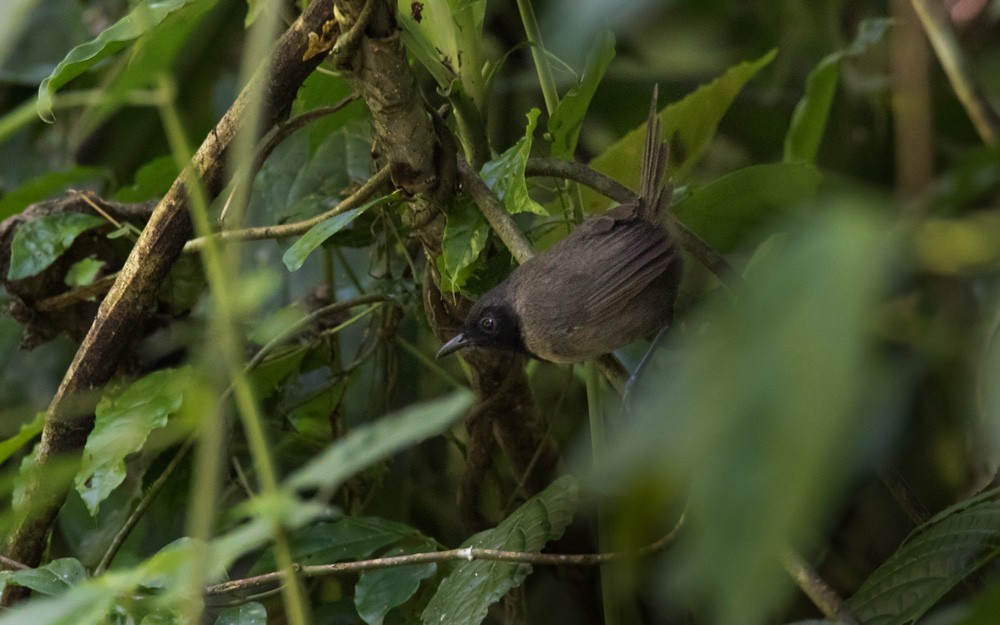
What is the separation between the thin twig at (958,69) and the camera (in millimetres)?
2016

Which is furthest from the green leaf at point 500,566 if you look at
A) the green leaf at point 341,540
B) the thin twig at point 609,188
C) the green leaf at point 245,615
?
the thin twig at point 609,188

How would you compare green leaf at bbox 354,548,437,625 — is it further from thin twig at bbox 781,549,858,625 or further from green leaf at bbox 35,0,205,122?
green leaf at bbox 35,0,205,122

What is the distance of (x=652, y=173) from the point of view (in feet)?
8.47

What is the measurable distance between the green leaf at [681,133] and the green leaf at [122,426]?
1216 mm

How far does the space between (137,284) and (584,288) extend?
3.46 ft

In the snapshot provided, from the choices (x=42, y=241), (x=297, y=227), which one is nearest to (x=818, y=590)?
(x=297, y=227)

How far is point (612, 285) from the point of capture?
2.58m

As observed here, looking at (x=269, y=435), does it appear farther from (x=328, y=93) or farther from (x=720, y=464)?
(x=720, y=464)

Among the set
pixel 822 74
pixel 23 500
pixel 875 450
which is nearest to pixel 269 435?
pixel 23 500

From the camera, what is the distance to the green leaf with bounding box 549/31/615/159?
7.32 ft

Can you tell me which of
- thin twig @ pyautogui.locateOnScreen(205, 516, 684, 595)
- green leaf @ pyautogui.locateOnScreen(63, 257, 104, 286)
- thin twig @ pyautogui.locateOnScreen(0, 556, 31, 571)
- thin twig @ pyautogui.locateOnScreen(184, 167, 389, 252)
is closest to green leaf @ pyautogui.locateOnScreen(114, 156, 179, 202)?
green leaf @ pyautogui.locateOnScreen(63, 257, 104, 286)

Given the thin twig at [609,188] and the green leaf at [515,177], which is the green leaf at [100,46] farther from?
the thin twig at [609,188]

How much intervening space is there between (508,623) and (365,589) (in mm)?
567

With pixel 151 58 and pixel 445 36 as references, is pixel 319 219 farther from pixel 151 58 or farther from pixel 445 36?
pixel 151 58
